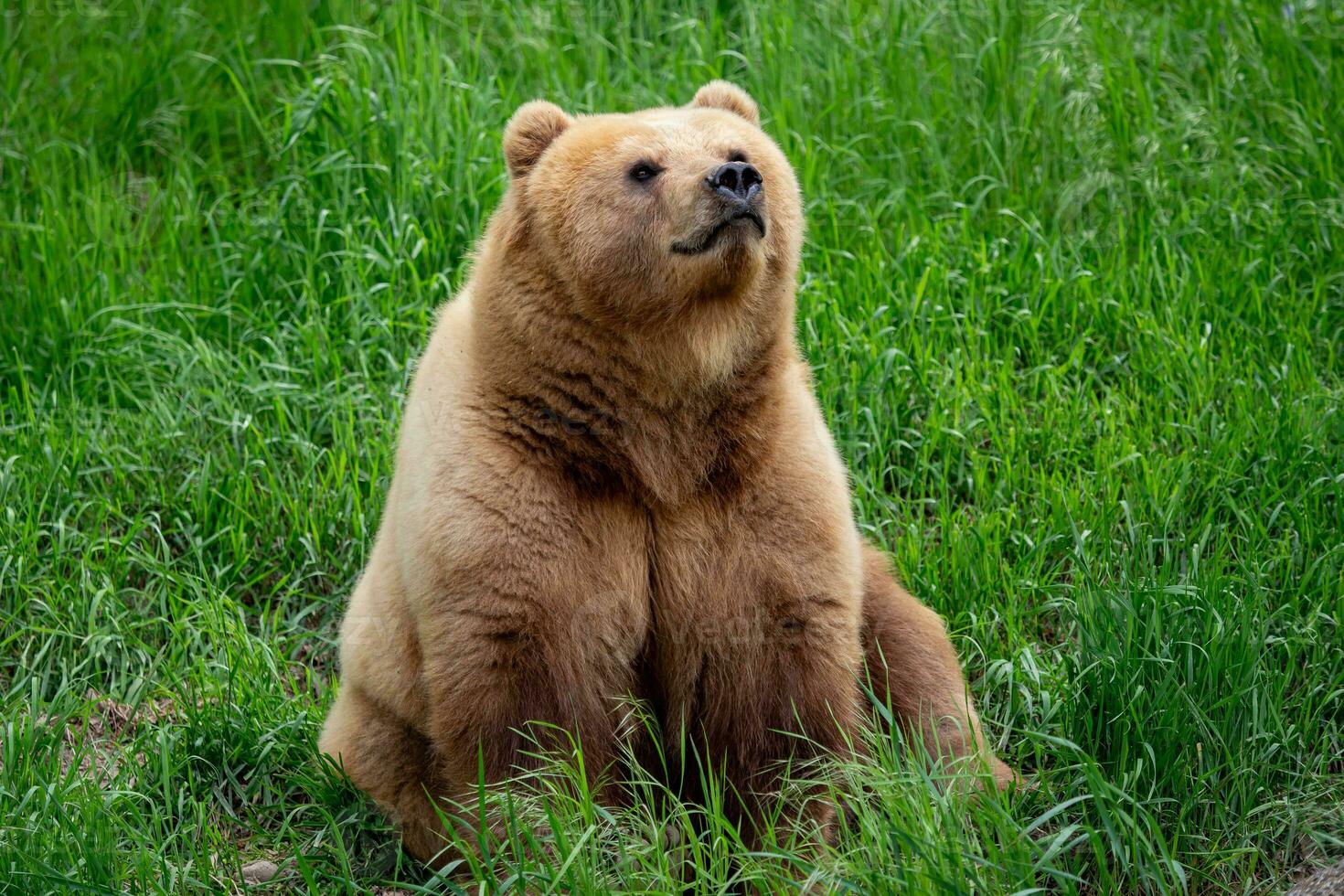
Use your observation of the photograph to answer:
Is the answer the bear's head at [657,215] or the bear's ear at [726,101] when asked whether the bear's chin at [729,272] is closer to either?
the bear's head at [657,215]

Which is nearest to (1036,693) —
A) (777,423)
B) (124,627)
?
(777,423)

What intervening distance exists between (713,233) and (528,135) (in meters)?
0.65

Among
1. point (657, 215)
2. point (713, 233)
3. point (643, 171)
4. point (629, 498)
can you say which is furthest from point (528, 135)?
point (629, 498)

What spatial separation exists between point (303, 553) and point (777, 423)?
2018 millimetres

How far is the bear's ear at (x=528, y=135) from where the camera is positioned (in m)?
3.86

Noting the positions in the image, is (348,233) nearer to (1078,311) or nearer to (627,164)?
(627,164)

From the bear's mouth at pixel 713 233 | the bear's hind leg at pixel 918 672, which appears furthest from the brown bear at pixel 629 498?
the bear's hind leg at pixel 918 672

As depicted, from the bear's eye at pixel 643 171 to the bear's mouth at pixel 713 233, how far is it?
0.21 m

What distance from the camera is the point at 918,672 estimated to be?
13.2 ft

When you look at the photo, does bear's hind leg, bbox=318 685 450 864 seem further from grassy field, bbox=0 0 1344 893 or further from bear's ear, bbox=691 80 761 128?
bear's ear, bbox=691 80 761 128

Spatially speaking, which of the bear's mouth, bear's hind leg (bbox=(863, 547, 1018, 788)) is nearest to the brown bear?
the bear's mouth

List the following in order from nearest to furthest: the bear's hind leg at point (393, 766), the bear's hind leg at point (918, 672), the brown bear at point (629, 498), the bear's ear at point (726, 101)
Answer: the brown bear at point (629, 498), the bear's hind leg at point (393, 766), the bear's hind leg at point (918, 672), the bear's ear at point (726, 101)

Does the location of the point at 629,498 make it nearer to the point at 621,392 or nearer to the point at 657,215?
the point at 621,392

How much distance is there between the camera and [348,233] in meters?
5.70
